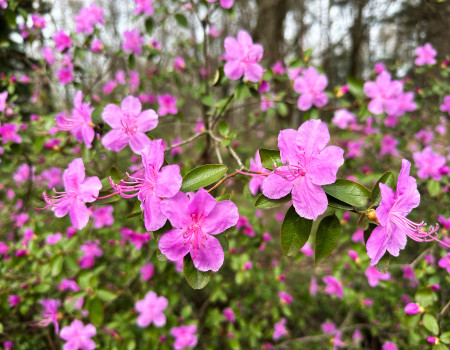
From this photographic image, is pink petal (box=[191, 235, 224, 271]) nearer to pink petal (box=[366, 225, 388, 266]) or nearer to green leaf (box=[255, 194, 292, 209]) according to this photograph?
green leaf (box=[255, 194, 292, 209])

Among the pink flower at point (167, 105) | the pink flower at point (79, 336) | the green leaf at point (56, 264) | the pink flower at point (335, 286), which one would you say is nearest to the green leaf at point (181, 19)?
the pink flower at point (167, 105)

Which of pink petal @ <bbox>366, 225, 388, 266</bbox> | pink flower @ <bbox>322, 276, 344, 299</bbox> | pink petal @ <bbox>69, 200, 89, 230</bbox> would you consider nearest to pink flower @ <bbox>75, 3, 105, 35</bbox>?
pink petal @ <bbox>69, 200, 89, 230</bbox>

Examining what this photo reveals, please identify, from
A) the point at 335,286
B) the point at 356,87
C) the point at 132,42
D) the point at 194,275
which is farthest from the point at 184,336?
the point at 132,42

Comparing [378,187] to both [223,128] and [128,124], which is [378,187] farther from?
[128,124]

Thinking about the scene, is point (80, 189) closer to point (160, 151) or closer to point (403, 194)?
point (160, 151)

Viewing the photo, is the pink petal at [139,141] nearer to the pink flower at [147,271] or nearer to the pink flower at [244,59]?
the pink flower at [244,59]
